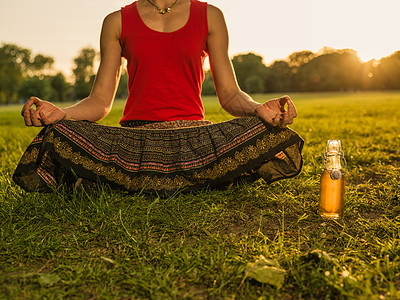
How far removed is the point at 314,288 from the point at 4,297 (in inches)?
53.2

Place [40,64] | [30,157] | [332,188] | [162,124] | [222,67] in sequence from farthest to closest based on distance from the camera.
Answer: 1. [40,64]
2. [222,67]
3. [162,124]
4. [30,157]
5. [332,188]

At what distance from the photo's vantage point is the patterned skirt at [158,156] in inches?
111

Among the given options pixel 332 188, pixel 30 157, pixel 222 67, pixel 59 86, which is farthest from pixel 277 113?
pixel 59 86

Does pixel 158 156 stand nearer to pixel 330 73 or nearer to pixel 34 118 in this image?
pixel 34 118

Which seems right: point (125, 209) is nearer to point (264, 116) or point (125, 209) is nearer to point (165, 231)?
point (165, 231)

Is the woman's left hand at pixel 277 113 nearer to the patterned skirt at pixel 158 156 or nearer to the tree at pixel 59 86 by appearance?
the patterned skirt at pixel 158 156

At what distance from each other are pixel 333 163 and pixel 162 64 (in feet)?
5.36

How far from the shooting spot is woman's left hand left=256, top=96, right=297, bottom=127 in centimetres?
261

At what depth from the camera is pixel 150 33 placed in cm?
333

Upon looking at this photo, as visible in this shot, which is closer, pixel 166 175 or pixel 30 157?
pixel 30 157

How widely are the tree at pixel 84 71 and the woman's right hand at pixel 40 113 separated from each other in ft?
220

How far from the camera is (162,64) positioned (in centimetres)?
335

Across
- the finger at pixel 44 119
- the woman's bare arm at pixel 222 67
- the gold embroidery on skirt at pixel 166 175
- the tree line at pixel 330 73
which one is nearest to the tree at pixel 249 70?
the tree line at pixel 330 73

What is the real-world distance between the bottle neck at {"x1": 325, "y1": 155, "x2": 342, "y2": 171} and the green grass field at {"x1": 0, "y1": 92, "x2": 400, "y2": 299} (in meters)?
0.35
